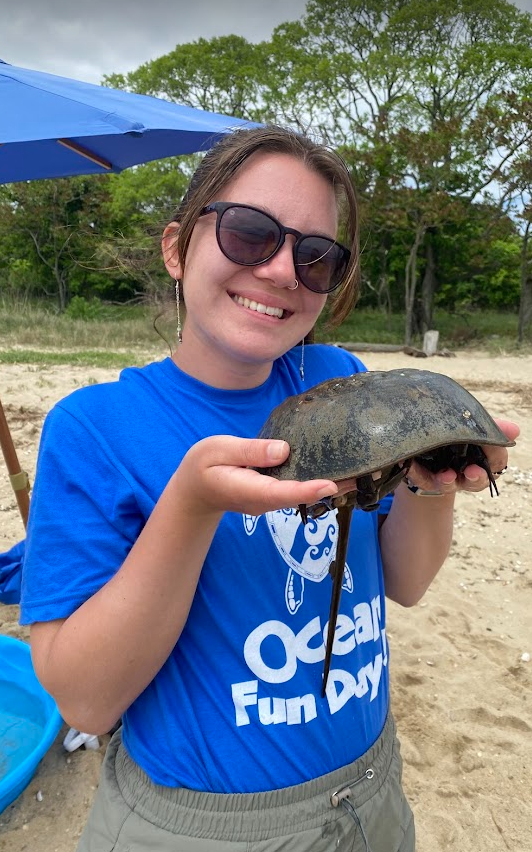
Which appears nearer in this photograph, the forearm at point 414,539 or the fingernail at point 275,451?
the fingernail at point 275,451

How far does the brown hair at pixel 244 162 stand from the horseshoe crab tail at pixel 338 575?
54cm

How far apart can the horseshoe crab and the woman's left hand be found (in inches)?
0.6

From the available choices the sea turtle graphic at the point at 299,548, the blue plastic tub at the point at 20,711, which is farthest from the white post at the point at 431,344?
the sea turtle graphic at the point at 299,548

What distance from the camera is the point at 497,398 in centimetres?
753

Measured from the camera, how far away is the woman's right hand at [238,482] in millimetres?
744

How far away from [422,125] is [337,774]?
16135 mm

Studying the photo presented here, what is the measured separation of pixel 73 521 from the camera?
2.93 ft

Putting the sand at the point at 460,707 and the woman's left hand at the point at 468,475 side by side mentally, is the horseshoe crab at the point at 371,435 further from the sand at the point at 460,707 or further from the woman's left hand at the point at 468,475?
the sand at the point at 460,707

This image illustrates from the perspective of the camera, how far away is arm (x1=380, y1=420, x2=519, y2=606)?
1.07 meters

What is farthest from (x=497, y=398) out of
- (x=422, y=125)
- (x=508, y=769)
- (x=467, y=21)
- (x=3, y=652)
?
(x=467, y=21)

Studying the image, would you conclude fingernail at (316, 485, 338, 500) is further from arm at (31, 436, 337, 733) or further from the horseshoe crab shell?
the horseshoe crab shell

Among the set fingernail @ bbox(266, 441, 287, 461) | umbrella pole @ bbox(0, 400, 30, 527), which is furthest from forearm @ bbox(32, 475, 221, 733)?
umbrella pole @ bbox(0, 400, 30, 527)

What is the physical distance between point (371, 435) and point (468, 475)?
20 cm

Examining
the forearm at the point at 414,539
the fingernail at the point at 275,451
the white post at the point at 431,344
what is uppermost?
the fingernail at the point at 275,451
